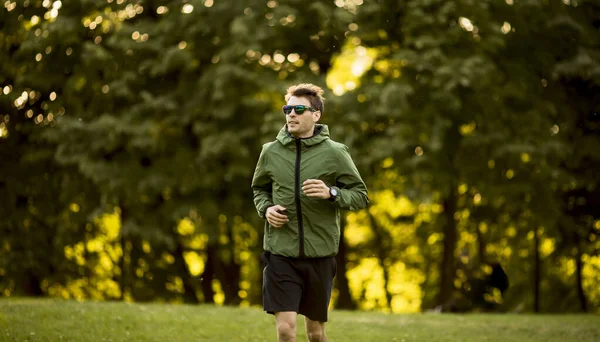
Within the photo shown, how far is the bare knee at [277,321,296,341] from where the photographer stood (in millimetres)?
5289

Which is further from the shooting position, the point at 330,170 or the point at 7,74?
the point at 7,74

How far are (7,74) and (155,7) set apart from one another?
347cm

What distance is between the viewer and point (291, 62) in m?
15.5

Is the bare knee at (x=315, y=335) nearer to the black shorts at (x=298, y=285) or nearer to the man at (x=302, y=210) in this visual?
the man at (x=302, y=210)

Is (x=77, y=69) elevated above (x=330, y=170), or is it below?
above

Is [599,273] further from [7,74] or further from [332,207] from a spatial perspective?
[332,207]

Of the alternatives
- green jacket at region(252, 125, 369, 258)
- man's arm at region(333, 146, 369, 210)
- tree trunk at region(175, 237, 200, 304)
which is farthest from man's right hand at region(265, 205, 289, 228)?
tree trunk at region(175, 237, 200, 304)

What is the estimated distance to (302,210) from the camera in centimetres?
546

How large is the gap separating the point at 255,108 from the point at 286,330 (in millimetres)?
9425

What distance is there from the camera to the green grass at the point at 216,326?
8469mm

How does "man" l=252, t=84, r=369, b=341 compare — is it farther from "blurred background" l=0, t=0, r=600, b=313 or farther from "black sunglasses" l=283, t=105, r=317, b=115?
"blurred background" l=0, t=0, r=600, b=313

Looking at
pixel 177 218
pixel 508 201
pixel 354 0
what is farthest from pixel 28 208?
pixel 508 201

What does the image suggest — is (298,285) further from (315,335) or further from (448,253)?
(448,253)

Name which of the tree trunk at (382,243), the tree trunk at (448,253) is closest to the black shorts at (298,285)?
the tree trunk at (448,253)
